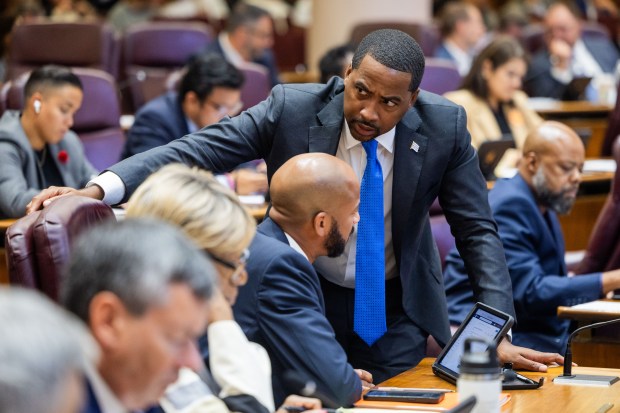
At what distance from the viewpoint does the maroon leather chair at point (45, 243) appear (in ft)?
7.65

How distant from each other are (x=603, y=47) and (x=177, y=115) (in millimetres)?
5332

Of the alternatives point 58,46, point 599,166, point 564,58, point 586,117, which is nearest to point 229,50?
point 58,46

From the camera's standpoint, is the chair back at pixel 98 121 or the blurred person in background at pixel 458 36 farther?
the blurred person in background at pixel 458 36

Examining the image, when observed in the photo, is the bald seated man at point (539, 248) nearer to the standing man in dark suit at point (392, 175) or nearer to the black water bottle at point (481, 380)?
the standing man in dark suit at point (392, 175)

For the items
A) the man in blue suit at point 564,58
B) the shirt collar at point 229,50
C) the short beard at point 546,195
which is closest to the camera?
the short beard at point 546,195

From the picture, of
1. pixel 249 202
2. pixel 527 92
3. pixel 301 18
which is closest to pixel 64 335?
pixel 249 202

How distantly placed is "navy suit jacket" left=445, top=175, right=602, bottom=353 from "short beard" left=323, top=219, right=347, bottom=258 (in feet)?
4.21

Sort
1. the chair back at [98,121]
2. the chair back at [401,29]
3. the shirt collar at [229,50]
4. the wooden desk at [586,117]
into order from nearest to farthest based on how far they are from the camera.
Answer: the chair back at [98,121] < the wooden desk at [586,117] < the chair back at [401,29] < the shirt collar at [229,50]

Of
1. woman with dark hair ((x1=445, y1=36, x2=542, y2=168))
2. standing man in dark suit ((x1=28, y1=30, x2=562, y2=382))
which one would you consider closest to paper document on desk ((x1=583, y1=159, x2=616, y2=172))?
woman with dark hair ((x1=445, y1=36, x2=542, y2=168))

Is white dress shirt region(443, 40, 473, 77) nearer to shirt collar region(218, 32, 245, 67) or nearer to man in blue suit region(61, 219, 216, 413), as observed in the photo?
shirt collar region(218, 32, 245, 67)

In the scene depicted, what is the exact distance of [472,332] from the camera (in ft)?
8.75

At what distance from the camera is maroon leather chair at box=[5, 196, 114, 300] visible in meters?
2.33

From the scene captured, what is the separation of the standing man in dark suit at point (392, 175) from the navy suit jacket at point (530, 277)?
28.3 inches

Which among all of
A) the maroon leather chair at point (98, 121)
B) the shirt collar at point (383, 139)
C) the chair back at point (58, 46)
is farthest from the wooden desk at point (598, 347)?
the chair back at point (58, 46)
